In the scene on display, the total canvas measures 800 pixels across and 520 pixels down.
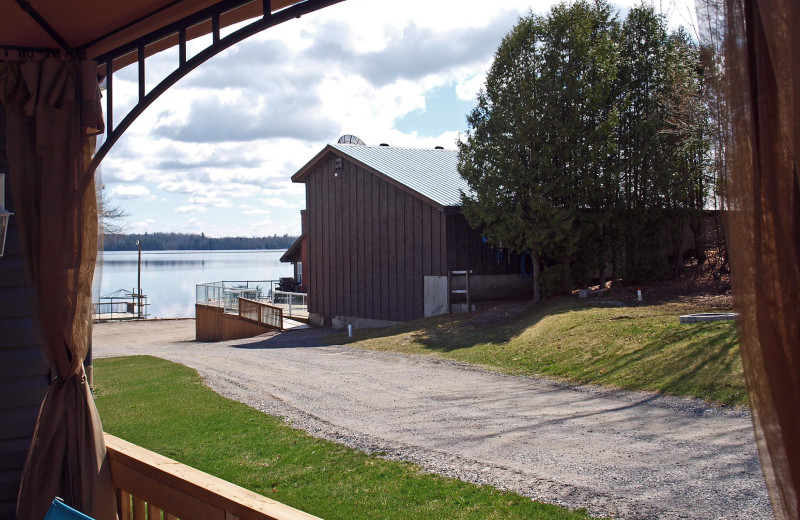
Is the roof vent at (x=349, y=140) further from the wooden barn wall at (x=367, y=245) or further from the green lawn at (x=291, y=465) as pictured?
the green lawn at (x=291, y=465)

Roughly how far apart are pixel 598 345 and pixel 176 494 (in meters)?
10.6

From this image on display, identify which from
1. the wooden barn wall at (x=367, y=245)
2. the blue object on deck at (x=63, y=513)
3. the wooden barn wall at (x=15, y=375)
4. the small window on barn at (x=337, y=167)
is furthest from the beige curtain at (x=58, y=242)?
the small window on barn at (x=337, y=167)

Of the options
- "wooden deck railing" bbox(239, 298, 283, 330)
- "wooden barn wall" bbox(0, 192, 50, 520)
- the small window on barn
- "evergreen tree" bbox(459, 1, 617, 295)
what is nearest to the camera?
"wooden barn wall" bbox(0, 192, 50, 520)

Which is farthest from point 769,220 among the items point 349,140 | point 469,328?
point 349,140

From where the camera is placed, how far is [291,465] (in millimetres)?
6465

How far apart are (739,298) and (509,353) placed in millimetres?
12508

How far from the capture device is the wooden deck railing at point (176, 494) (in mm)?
2715

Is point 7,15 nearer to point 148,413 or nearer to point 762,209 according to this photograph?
point 762,209

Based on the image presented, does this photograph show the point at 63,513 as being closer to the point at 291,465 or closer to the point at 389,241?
the point at 291,465

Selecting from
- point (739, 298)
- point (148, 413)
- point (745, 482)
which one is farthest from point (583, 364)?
point (739, 298)

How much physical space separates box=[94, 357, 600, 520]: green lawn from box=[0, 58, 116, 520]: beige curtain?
1.93m

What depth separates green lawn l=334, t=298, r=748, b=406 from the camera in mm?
9797

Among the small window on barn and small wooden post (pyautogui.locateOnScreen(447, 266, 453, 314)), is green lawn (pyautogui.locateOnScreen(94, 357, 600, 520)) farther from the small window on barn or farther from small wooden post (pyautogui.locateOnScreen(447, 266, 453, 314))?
the small window on barn

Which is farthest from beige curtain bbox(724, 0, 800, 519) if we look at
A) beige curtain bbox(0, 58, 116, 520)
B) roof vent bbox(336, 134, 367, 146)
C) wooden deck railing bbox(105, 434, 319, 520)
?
roof vent bbox(336, 134, 367, 146)
